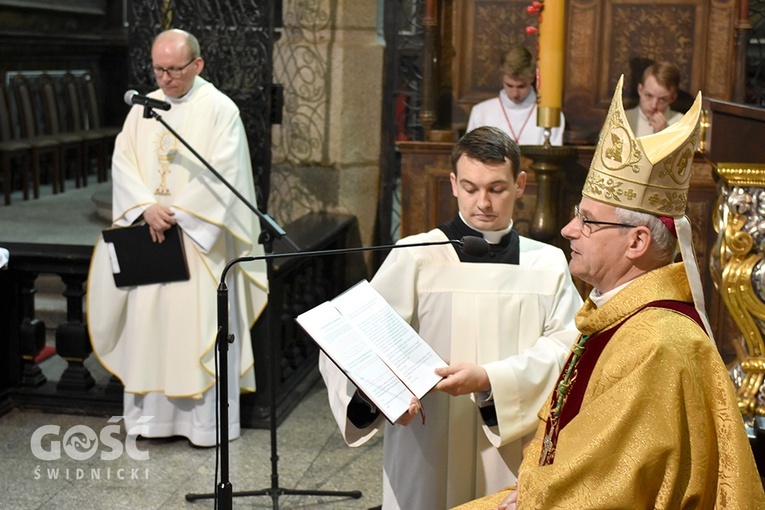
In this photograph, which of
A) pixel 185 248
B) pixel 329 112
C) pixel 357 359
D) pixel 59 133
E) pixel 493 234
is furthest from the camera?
pixel 59 133

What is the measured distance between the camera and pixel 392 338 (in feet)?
9.49

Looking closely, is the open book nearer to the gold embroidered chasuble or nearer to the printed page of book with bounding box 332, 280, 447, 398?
the printed page of book with bounding box 332, 280, 447, 398

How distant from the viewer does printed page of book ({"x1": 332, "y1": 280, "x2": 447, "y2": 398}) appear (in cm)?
284

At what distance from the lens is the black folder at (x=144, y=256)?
5.09m

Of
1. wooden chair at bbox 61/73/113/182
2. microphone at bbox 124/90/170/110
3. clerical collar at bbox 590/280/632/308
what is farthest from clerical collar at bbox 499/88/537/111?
wooden chair at bbox 61/73/113/182

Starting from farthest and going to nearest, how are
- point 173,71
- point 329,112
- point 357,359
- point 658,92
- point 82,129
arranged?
point 82,129 < point 329,112 < point 658,92 < point 173,71 < point 357,359

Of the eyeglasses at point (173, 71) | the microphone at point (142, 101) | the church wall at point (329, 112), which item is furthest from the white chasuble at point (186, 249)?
the church wall at point (329, 112)

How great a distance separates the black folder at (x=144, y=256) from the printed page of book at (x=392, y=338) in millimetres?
2295

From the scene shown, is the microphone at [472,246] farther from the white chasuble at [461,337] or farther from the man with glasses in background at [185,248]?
the man with glasses in background at [185,248]

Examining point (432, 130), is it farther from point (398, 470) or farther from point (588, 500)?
point (588, 500)

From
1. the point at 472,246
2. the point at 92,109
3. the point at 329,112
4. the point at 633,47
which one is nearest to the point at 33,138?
the point at 92,109

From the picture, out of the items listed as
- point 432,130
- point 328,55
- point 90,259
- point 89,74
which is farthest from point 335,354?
point 89,74

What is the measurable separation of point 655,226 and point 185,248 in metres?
3.06

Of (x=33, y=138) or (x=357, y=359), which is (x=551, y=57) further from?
(x=33, y=138)
